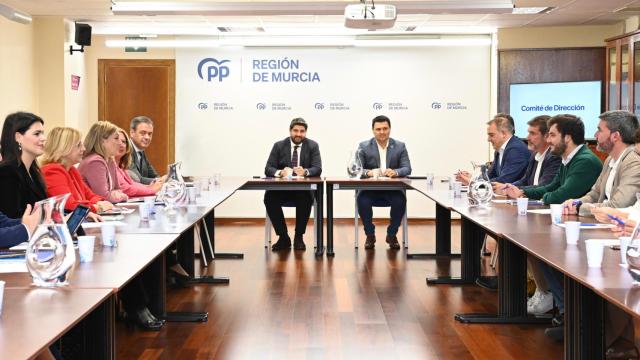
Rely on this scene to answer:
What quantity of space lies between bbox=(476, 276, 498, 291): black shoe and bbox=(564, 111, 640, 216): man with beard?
1141 millimetres

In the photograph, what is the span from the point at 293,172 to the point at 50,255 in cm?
596

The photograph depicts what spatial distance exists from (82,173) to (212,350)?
215cm

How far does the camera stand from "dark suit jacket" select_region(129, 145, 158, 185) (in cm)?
756

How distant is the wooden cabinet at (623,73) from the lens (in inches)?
346

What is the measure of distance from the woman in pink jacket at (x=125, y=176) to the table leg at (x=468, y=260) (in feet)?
7.69

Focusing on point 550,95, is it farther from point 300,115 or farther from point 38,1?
point 38,1

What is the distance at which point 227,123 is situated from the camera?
1116 cm

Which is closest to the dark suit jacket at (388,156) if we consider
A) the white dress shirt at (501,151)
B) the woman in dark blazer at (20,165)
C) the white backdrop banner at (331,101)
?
the white dress shirt at (501,151)

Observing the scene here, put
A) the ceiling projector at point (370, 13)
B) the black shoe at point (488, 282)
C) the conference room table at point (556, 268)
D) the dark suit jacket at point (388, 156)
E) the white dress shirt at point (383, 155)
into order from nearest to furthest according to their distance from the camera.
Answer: the conference room table at point (556, 268) < the black shoe at point (488, 282) < the ceiling projector at point (370, 13) < the dark suit jacket at point (388, 156) < the white dress shirt at point (383, 155)

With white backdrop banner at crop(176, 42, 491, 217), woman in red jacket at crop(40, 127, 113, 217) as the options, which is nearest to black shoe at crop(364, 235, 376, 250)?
white backdrop banner at crop(176, 42, 491, 217)

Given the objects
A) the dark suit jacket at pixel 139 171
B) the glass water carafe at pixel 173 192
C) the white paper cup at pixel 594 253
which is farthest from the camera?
the dark suit jacket at pixel 139 171

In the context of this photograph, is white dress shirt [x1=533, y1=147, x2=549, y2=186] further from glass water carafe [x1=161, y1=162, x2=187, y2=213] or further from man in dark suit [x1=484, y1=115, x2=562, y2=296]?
glass water carafe [x1=161, y1=162, x2=187, y2=213]

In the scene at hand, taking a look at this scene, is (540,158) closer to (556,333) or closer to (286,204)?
(556,333)

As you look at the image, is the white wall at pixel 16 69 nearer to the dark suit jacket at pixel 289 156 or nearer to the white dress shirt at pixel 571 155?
the dark suit jacket at pixel 289 156
